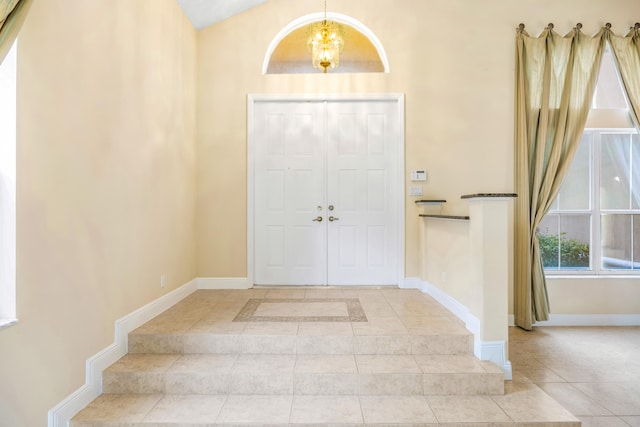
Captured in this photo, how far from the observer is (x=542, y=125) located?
4.27 meters

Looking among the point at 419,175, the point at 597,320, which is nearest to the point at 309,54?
the point at 419,175

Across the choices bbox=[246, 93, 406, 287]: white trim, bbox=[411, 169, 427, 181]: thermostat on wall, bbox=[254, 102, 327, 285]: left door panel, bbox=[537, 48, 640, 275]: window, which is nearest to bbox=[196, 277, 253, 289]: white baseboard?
bbox=[246, 93, 406, 287]: white trim

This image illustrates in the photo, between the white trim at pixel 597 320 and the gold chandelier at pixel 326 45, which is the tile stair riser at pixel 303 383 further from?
the gold chandelier at pixel 326 45

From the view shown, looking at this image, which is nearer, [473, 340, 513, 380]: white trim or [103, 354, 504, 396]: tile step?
[103, 354, 504, 396]: tile step

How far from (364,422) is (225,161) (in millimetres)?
3411

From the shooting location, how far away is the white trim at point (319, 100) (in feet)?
14.9

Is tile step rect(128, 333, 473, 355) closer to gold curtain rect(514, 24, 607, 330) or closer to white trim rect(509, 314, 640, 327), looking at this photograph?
gold curtain rect(514, 24, 607, 330)

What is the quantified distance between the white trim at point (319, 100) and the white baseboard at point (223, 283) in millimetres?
66

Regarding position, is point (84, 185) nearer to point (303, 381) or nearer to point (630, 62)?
point (303, 381)

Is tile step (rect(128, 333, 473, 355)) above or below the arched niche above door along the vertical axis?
below

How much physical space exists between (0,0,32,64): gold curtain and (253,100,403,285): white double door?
2864 millimetres

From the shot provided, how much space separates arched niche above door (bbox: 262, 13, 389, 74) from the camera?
4.57 m

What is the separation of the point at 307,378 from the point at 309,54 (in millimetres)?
3806

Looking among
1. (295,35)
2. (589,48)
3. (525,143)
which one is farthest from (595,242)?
(295,35)
